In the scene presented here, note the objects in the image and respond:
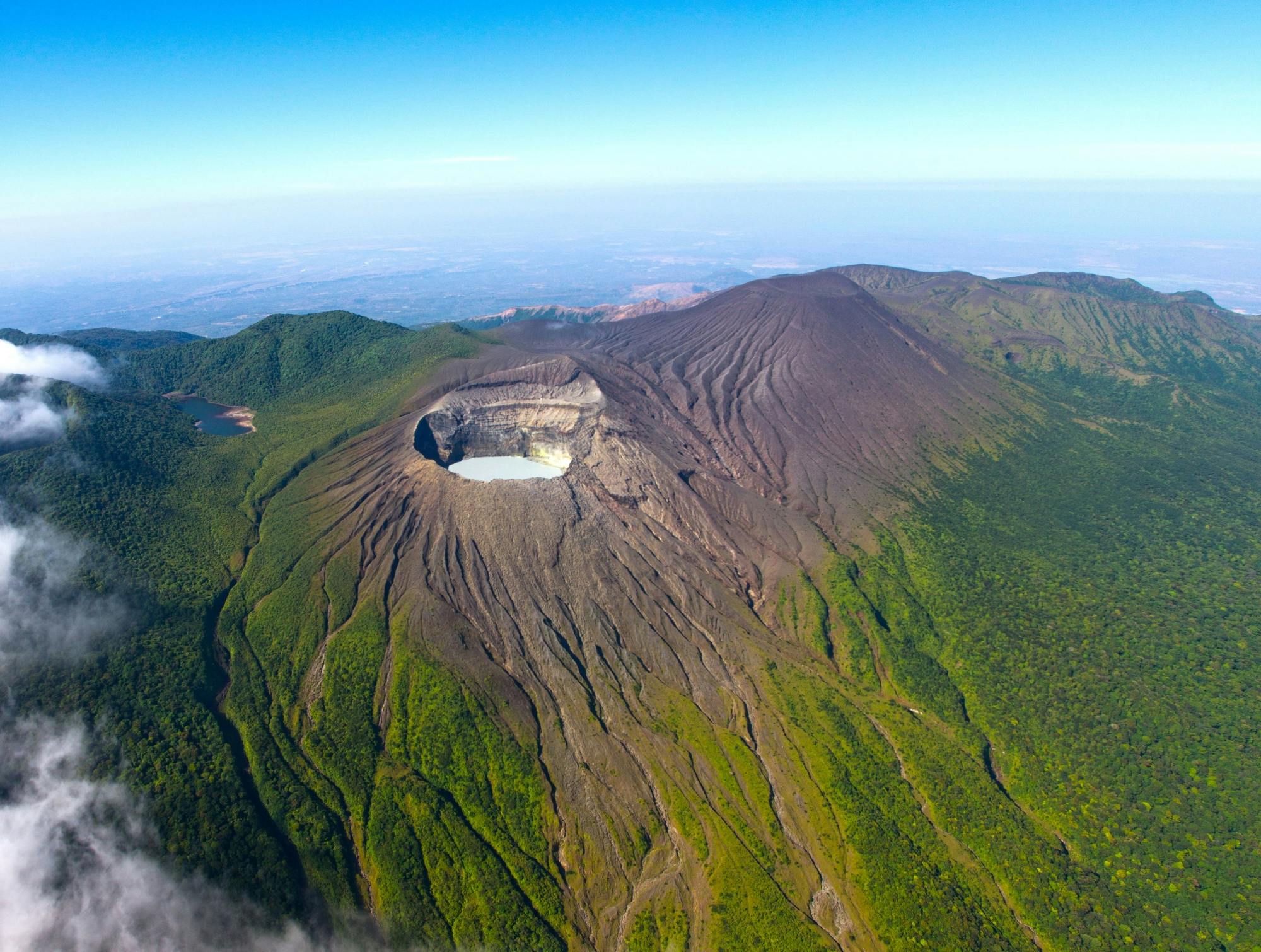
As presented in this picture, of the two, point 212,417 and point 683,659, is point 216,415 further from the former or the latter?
point 683,659

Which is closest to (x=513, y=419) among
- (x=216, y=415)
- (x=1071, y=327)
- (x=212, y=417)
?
(x=212, y=417)

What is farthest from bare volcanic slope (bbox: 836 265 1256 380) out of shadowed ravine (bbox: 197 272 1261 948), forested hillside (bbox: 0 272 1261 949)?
shadowed ravine (bbox: 197 272 1261 948)

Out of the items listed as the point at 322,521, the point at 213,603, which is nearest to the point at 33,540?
the point at 213,603

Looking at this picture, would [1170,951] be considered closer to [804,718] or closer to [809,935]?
[809,935]

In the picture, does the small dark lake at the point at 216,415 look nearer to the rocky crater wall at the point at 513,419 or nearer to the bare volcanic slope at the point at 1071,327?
the rocky crater wall at the point at 513,419

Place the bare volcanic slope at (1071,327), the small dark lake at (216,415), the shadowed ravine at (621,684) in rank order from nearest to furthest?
the shadowed ravine at (621,684) → the small dark lake at (216,415) → the bare volcanic slope at (1071,327)

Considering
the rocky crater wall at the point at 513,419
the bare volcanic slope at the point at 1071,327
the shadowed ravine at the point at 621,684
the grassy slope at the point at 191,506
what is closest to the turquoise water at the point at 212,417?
the grassy slope at the point at 191,506
